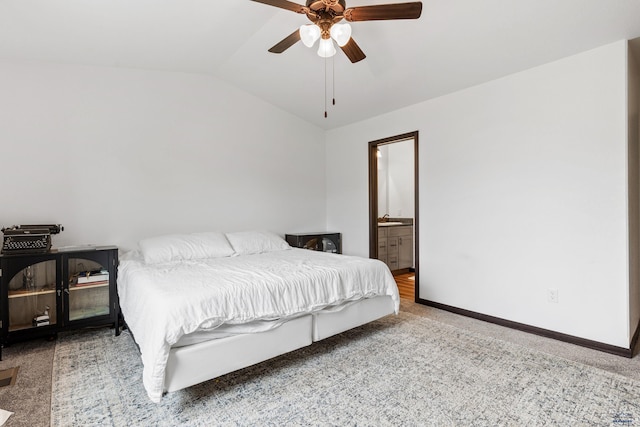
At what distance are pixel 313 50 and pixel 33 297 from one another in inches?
129

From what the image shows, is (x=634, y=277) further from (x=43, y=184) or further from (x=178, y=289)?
(x=43, y=184)

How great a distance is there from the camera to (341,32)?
2.07 metres

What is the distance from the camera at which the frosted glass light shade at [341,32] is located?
206cm

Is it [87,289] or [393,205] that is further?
[393,205]

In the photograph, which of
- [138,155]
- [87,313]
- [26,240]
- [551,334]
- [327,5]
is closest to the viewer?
[327,5]

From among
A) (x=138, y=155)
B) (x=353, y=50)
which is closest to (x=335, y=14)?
(x=353, y=50)

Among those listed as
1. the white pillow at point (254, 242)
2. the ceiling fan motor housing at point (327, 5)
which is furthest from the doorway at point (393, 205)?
the ceiling fan motor housing at point (327, 5)

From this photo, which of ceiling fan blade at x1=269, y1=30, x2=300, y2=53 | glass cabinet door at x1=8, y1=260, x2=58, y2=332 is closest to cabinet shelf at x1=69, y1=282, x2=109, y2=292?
glass cabinet door at x1=8, y1=260, x2=58, y2=332

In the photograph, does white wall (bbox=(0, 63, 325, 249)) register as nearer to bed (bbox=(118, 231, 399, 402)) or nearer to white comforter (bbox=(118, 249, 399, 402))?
bed (bbox=(118, 231, 399, 402))

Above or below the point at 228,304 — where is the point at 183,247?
above

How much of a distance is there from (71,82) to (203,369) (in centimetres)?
310

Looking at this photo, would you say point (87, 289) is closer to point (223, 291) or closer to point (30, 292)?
point (30, 292)

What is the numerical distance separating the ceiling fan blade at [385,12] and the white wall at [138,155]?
2569 mm

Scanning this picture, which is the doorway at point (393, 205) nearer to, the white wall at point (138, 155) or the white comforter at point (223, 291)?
the white wall at point (138, 155)
